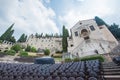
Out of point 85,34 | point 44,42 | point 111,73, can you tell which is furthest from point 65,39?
point 111,73

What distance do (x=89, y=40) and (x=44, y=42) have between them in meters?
34.2

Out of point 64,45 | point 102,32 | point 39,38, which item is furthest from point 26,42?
point 102,32

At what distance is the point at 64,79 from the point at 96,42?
1194 inches

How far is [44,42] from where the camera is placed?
69.6 metres

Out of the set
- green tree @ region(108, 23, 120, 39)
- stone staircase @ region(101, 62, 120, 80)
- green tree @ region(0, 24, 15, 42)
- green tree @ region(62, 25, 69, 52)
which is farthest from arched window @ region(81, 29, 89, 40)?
green tree @ region(0, 24, 15, 42)

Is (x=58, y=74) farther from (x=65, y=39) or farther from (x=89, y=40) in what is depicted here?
(x=65, y=39)

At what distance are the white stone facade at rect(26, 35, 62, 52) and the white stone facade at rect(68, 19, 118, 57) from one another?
1985 cm

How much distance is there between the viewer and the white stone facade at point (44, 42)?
66.6 m

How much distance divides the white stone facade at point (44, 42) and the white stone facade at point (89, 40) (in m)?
19.9

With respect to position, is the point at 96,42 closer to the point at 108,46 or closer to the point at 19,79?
the point at 108,46

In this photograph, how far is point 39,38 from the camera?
234 ft

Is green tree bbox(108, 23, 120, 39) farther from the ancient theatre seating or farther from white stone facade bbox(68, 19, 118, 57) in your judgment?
the ancient theatre seating

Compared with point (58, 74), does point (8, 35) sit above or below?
above

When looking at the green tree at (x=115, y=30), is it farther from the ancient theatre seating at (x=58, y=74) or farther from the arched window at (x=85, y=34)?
the ancient theatre seating at (x=58, y=74)
